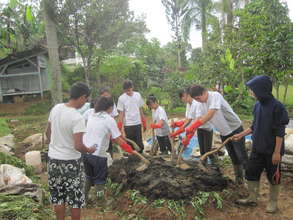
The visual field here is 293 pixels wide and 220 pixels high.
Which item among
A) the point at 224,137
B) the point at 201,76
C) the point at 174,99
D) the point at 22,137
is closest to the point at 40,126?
the point at 22,137

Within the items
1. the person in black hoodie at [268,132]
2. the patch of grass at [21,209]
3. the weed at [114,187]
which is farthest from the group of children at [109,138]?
the patch of grass at [21,209]

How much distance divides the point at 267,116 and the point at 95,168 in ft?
6.71

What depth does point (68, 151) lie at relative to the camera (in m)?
2.50

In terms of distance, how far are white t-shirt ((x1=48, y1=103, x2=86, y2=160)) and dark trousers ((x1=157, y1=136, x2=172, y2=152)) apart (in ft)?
8.68

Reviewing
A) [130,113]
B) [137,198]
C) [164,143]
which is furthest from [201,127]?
[137,198]

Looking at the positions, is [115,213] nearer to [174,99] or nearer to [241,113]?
[241,113]

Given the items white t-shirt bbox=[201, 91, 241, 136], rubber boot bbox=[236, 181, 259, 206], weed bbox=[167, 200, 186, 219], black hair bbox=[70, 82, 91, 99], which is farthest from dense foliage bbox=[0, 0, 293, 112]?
black hair bbox=[70, 82, 91, 99]

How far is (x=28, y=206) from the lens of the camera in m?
3.04

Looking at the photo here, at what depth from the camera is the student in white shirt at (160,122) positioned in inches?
188

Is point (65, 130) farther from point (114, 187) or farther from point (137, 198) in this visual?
point (114, 187)

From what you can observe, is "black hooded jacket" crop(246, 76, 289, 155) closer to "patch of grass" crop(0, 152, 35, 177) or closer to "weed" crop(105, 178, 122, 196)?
"weed" crop(105, 178, 122, 196)

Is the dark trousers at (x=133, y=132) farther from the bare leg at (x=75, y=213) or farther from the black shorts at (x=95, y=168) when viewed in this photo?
the bare leg at (x=75, y=213)

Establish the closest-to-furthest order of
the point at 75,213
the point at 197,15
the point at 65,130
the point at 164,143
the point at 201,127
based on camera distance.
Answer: the point at 65,130
the point at 75,213
the point at 201,127
the point at 164,143
the point at 197,15

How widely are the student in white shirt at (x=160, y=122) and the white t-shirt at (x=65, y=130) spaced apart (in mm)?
2318
